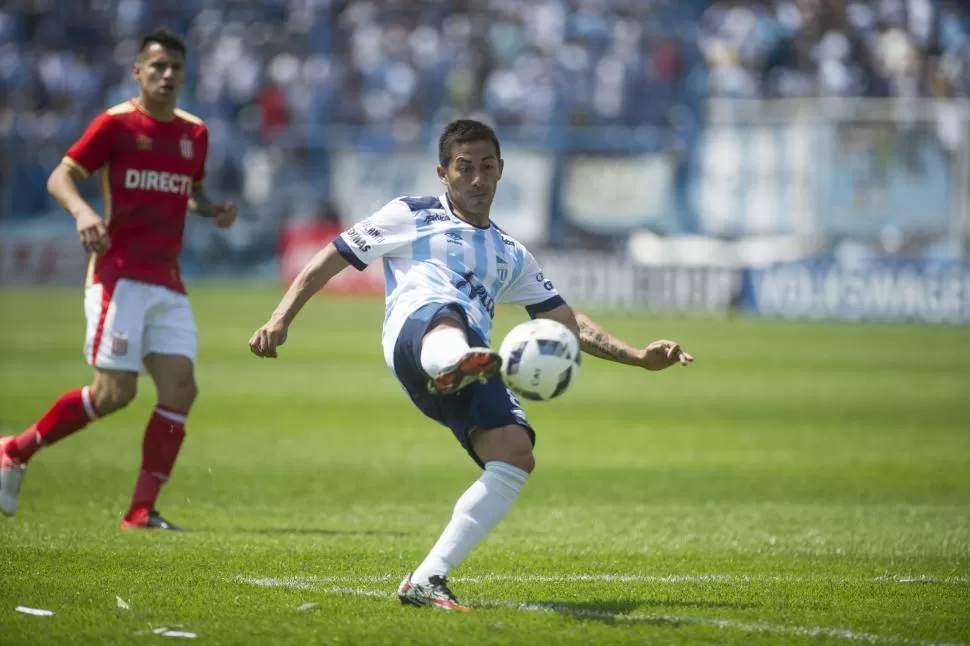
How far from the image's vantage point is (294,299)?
6.41 meters

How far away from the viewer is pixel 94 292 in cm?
895

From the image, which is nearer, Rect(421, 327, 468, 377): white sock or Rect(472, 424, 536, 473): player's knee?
Rect(421, 327, 468, 377): white sock

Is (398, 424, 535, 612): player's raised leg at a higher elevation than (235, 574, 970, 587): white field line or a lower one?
higher

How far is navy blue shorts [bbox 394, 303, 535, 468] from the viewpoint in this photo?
6.24m

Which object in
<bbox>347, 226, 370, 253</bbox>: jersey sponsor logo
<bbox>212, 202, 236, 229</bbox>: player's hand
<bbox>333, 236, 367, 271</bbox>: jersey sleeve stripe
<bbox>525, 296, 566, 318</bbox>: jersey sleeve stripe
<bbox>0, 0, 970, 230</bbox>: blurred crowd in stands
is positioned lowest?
<bbox>525, 296, 566, 318</bbox>: jersey sleeve stripe

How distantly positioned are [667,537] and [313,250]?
1012 inches

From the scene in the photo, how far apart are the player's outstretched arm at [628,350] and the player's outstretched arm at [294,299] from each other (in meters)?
1.29

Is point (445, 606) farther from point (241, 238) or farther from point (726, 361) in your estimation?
point (241, 238)

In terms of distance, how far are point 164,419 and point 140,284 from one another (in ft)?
2.91

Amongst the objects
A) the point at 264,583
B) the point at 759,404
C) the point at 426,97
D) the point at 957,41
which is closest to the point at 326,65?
the point at 426,97

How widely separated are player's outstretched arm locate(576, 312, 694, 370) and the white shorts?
3.05 meters

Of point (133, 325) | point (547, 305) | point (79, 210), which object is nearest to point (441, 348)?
point (547, 305)

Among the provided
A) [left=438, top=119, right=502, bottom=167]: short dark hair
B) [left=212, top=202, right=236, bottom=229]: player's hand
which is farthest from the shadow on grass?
[left=212, top=202, right=236, bottom=229]: player's hand

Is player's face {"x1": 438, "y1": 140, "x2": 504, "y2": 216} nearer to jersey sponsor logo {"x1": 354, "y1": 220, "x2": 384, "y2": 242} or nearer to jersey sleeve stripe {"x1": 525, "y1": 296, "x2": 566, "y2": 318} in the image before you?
jersey sponsor logo {"x1": 354, "y1": 220, "x2": 384, "y2": 242}
